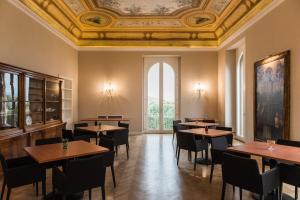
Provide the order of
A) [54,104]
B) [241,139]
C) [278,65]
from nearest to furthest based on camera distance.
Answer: [278,65] < [54,104] < [241,139]

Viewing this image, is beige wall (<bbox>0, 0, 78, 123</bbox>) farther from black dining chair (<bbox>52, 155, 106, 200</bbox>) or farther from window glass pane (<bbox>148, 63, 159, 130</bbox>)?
window glass pane (<bbox>148, 63, 159, 130</bbox>)

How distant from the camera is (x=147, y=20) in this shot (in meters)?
9.59

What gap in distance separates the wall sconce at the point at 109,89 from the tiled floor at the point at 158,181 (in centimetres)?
447

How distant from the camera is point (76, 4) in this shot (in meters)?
7.95

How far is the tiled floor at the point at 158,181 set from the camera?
4.14 meters

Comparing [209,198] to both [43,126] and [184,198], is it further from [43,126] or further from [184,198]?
[43,126]

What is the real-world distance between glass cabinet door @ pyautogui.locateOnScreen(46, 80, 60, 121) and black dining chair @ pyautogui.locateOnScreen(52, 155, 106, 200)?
172 inches

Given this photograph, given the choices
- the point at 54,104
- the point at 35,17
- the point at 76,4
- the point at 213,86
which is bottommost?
the point at 54,104

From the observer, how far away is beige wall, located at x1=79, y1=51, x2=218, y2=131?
11.1 m

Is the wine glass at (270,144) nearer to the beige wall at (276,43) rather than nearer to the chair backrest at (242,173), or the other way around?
the chair backrest at (242,173)

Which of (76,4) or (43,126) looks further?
(76,4)

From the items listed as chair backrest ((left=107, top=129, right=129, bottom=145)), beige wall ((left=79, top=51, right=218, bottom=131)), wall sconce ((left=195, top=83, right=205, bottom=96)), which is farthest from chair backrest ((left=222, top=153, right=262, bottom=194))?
wall sconce ((left=195, top=83, right=205, bottom=96))

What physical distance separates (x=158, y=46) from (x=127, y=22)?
73.0 inches

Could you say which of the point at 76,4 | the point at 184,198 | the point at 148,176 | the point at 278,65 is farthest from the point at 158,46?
the point at 184,198
